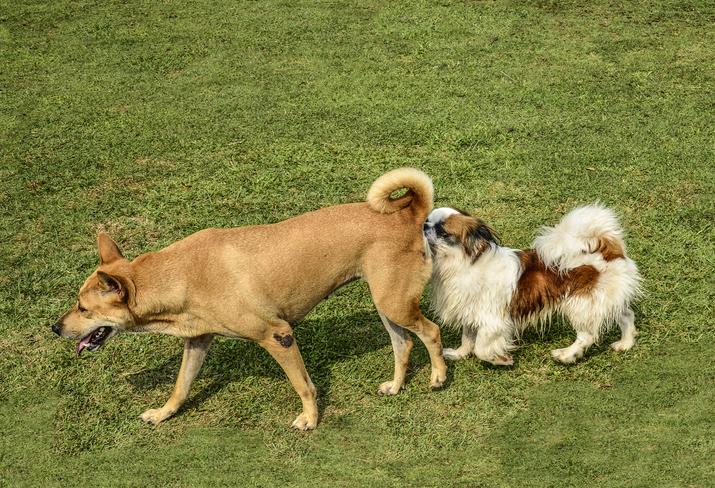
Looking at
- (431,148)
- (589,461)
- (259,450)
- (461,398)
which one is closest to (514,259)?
(461,398)

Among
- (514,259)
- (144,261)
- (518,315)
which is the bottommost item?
(518,315)

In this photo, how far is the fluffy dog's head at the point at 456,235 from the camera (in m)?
5.09

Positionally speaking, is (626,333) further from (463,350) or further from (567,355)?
(463,350)

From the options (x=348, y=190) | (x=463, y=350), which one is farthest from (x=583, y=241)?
(x=348, y=190)

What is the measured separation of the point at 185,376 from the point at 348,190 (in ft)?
8.46

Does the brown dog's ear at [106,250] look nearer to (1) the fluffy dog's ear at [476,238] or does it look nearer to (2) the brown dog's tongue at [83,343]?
(2) the brown dog's tongue at [83,343]

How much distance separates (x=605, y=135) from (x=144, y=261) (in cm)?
455

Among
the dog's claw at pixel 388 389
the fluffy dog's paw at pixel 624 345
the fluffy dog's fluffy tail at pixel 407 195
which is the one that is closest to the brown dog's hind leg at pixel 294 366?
the dog's claw at pixel 388 389

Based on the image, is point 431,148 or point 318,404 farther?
point 431,148

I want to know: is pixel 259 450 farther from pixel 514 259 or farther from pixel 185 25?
pixel 185 25

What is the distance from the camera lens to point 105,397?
5375 millimetres

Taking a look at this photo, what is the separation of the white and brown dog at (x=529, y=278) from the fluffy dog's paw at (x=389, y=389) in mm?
528

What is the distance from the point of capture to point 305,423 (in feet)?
16.5

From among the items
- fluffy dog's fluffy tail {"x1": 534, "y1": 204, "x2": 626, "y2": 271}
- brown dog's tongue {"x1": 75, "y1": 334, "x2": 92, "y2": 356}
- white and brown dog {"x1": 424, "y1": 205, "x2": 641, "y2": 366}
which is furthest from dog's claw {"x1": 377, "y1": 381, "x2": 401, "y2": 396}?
brown dog's tongue {"x1": 75, "y1": 334, "x2": 92, "y2": 356}
